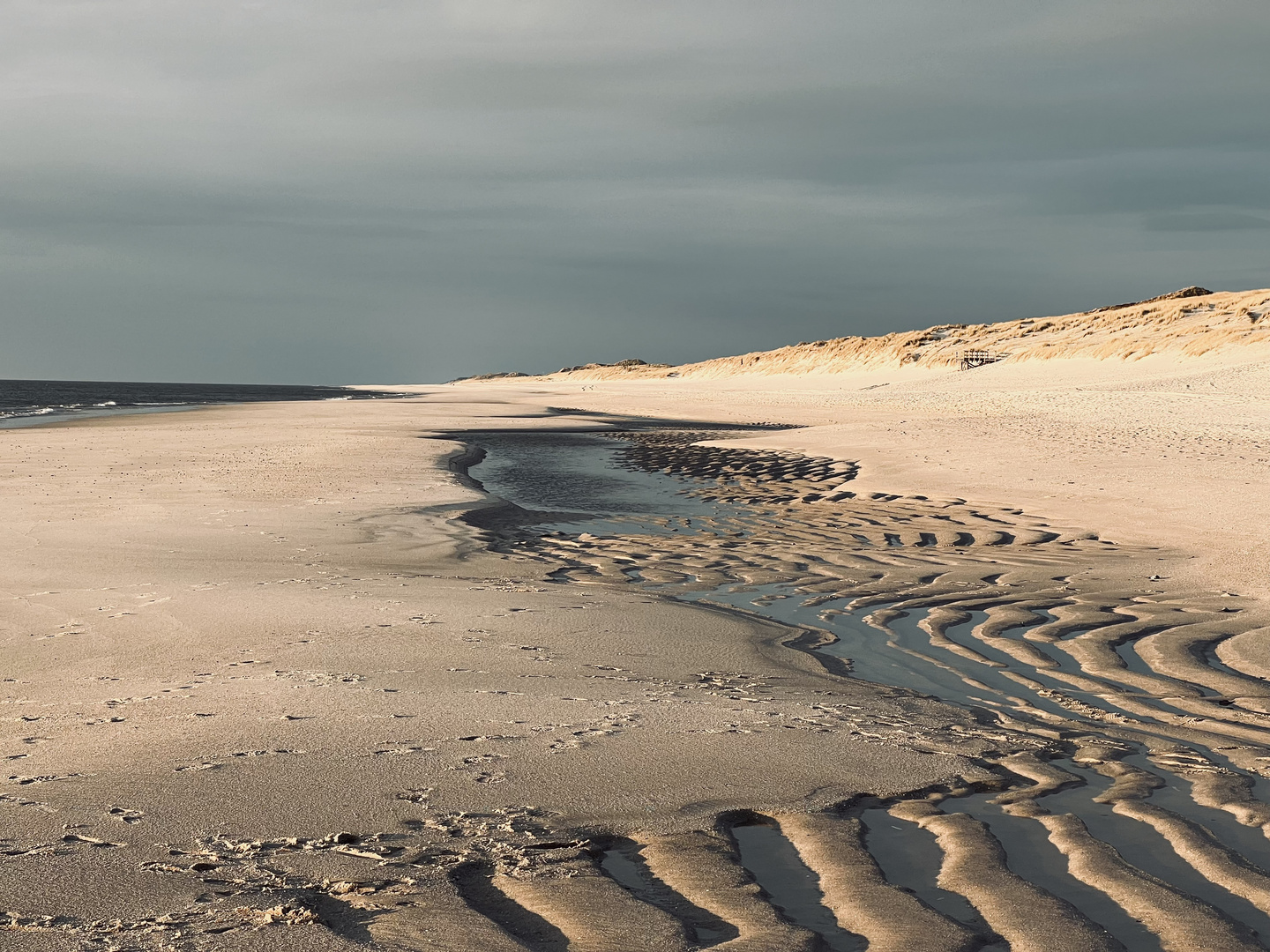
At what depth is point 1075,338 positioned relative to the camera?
225ft

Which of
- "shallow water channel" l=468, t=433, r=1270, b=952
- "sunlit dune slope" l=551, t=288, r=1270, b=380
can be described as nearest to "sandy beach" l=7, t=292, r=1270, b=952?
"shallow water channel" l=468, t=433, r=1270, b=952

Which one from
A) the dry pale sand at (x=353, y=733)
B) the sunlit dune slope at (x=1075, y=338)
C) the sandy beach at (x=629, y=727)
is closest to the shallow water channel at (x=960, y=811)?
the sandy beach at (x=629, y=727)

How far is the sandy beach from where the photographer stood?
11.4 feet

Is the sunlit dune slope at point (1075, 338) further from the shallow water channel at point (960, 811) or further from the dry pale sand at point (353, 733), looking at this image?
the dry pale sand at point (353, 733)

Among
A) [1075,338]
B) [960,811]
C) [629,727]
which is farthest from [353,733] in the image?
[1075,338]

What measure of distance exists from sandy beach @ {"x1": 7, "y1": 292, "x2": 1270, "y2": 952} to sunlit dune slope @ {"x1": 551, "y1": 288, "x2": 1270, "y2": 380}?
45.3 metres

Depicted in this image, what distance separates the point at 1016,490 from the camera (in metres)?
15.9

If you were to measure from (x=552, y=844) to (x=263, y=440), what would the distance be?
23272 mm

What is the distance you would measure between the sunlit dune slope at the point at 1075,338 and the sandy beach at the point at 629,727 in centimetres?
4532

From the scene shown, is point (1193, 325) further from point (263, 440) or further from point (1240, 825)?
point (1240, 825)

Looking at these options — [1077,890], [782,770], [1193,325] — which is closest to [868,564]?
[782,770]

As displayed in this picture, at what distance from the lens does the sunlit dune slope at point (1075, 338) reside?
54594mm

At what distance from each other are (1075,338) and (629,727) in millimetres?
69752

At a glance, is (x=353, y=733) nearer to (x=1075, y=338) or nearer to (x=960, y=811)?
(x=960, y=811)
